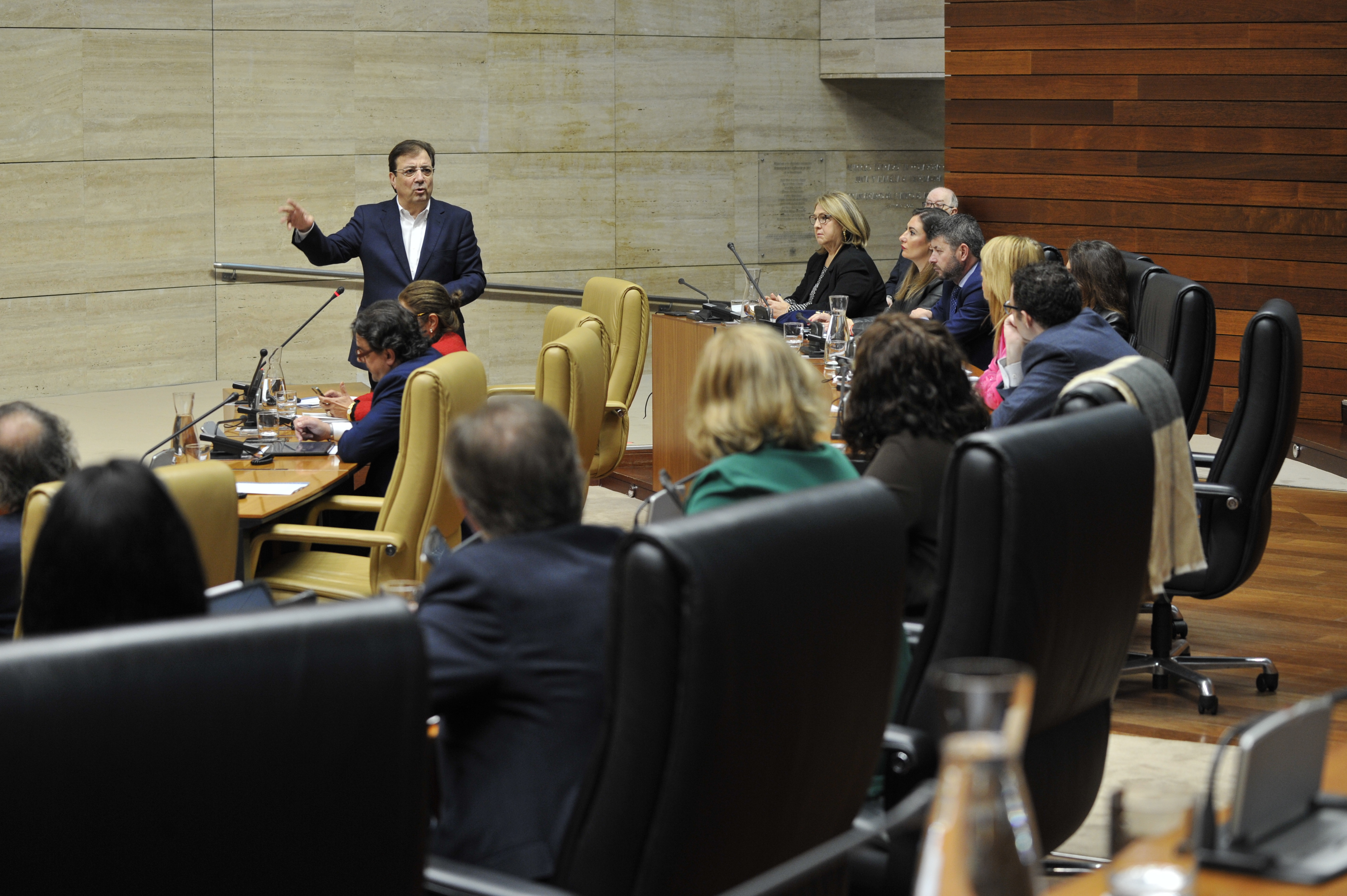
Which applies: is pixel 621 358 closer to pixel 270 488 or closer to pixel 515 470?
pixel 270 488

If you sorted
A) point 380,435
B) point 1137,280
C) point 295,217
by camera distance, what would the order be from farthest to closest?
point 295,217, point 1137,280, point 380,435

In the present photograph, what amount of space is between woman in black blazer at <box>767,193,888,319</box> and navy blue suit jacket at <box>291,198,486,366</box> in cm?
133

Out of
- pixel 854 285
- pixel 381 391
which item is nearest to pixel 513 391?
pixel 381 391

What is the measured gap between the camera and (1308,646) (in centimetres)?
422

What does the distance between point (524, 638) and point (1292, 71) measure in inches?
252

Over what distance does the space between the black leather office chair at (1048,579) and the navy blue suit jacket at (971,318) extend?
311 centimetres

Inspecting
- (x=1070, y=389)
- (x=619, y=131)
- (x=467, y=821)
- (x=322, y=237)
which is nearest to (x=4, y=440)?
(x=467, y=821)

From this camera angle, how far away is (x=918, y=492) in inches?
106

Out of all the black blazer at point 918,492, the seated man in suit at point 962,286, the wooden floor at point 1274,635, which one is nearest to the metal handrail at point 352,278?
the seated man in suit at point 962,286

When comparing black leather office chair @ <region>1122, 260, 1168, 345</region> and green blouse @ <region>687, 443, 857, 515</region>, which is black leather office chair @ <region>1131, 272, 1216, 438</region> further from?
green blouse @ <region>687, 443, 857, 515</region>

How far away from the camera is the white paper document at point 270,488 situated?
357cm

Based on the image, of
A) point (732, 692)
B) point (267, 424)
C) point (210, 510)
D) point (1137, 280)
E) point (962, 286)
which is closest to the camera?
point (732, 692)

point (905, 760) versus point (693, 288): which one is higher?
point (693, 288)

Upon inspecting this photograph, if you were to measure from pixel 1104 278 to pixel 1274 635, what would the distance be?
1.21m
